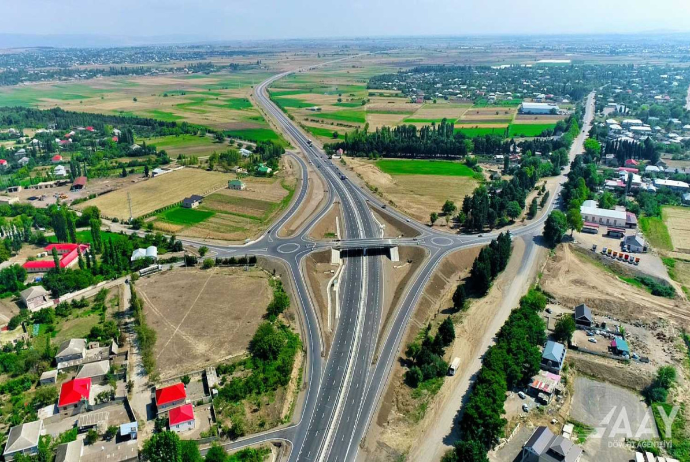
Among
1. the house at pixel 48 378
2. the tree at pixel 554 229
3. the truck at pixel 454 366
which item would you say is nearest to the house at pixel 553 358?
the truck at pixel 454 366

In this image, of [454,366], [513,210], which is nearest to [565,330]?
[454,366]

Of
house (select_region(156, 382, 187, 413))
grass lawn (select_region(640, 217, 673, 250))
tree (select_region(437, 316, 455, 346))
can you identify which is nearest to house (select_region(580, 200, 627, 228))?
grass lawn (select_region(640, 217, 673, 250))

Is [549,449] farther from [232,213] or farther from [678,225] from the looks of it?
[232,213]

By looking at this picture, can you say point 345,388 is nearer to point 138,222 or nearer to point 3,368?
point 3,368

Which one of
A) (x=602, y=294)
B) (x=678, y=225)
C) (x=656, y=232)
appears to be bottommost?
(x=602, y=294)

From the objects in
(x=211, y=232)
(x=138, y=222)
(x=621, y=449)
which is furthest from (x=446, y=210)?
(x=138, y=222)
